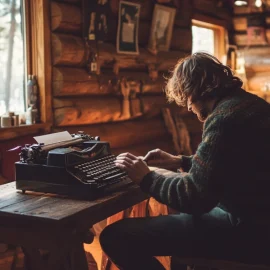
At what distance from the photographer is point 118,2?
521cm

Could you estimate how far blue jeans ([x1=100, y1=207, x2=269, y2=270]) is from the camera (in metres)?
2.33

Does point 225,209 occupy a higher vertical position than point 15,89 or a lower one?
lower

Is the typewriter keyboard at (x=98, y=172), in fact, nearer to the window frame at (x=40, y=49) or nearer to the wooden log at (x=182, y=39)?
A: the window frame at (x=40, y=49)

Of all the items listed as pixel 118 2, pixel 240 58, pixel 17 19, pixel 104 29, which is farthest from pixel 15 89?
pixel 240 58

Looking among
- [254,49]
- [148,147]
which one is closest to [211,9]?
[254,49]

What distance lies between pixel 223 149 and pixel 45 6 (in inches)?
106

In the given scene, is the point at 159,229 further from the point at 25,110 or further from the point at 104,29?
the point at 104,29

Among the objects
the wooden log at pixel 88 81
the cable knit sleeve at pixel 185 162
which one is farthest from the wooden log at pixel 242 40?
the cable knit sleeve at pixel 185 162

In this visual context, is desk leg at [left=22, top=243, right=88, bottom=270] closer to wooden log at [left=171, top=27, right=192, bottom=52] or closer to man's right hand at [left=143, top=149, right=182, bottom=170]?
man's right hand at [left=143, top=149, right=182, bottom=170]

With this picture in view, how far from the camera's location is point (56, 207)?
2.28 meters

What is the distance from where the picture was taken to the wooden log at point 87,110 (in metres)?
4.54

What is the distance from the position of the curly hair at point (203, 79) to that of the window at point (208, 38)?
449cm

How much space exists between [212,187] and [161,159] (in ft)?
2.86

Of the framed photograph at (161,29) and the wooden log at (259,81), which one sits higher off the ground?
the framed photograph at (161,29)
